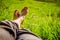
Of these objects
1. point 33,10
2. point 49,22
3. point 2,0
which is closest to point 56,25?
point 49,22

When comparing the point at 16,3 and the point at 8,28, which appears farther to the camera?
the point at 16,3

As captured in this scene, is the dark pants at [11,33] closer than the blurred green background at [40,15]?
Yes

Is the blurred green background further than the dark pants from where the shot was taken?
Yes

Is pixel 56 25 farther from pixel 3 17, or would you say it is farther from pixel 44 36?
pixel 3 17

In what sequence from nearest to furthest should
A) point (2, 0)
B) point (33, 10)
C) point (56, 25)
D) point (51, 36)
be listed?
1. point (51, 36)
2. point (56, 25)
3. point (2, 0)
4. point (33, 10)

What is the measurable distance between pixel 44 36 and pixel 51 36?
0.06 metres

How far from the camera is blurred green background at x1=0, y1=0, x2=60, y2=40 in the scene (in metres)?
1.37

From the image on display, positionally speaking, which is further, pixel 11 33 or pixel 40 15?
pixel 40 15

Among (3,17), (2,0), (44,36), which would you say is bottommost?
(44,36)

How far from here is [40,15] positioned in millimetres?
1763

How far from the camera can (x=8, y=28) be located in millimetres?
968

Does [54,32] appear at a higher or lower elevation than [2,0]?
lower

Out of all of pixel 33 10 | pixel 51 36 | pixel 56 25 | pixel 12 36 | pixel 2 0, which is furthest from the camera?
pixel 33 10

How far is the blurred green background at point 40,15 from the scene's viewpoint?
137 centimetres
